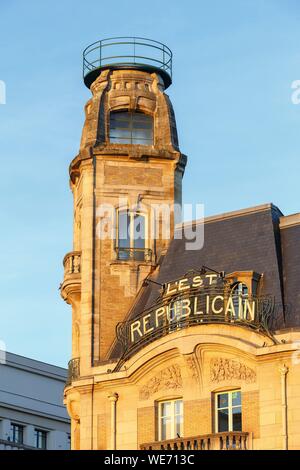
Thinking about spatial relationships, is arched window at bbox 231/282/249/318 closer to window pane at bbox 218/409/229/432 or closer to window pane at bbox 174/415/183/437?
window pane at bbox 218/409/229/432

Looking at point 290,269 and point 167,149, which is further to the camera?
point 167,149

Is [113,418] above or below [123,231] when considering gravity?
below

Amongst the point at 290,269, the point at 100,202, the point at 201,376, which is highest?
the point at 100,202

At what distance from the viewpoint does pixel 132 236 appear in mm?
56000

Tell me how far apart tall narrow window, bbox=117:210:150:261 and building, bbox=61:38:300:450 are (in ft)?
0.17

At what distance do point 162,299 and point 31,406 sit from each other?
13169mm

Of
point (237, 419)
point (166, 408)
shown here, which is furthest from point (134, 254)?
point (237, 419)

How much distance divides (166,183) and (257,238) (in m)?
5.48

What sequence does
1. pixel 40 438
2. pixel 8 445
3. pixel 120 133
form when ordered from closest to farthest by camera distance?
pixel 120 133, pixel 8 445, pixel 40 438

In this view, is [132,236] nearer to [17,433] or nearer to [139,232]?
[139,232]

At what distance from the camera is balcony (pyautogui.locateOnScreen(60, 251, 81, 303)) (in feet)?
183
